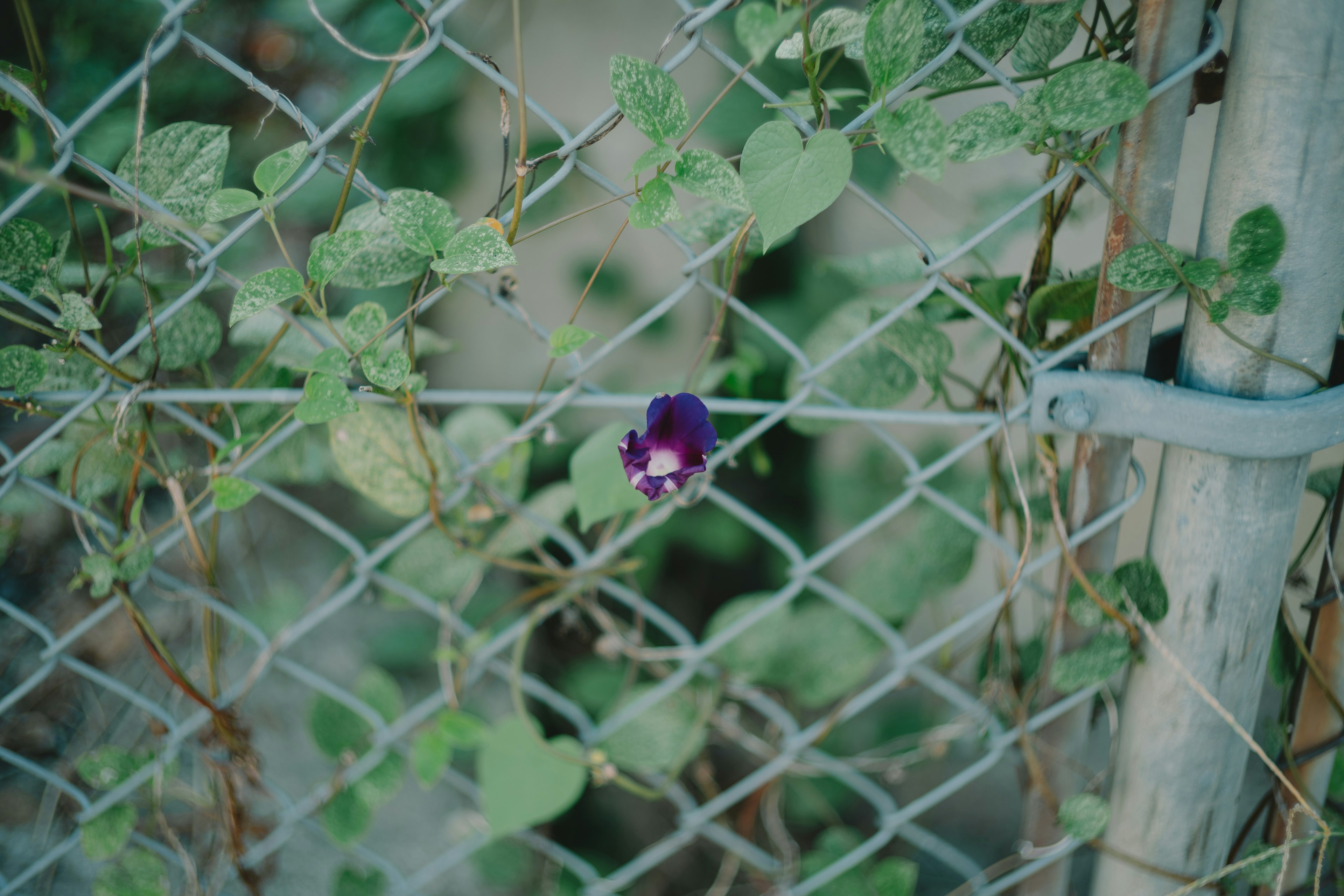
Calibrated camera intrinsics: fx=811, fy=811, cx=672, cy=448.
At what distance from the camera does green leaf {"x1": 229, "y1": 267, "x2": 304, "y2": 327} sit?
1.55 feet

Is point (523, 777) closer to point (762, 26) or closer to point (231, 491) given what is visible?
point (231, 491)

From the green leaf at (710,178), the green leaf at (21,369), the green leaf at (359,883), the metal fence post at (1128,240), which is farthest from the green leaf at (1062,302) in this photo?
the green leaf at (359,883)

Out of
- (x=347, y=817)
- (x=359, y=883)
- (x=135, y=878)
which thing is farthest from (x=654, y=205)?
(x=135, y=878)

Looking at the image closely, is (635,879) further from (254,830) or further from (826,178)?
(826,178)

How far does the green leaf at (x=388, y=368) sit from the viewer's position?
51 centimetres

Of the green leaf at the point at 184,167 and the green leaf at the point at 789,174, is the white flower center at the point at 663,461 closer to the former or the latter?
the green leaf at the point at 789,174

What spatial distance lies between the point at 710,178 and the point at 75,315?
1.39ft

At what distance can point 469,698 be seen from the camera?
1.23 m

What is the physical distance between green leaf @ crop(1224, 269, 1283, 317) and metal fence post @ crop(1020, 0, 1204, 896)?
5 centimetres

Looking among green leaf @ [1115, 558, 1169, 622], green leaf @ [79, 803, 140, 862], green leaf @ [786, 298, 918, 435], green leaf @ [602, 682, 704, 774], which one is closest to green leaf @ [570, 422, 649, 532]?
green leaf @ [786, 298, 918, 435]

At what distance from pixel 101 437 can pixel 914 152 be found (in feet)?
2.16

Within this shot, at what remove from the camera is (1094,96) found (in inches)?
17.1

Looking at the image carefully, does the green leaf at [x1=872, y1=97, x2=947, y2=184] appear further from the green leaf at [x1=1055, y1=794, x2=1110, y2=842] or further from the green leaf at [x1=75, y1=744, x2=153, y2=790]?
the green leaf at [x1=75, y1=744, x2=153, y2=790]

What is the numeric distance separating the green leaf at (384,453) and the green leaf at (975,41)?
1.41 feet
